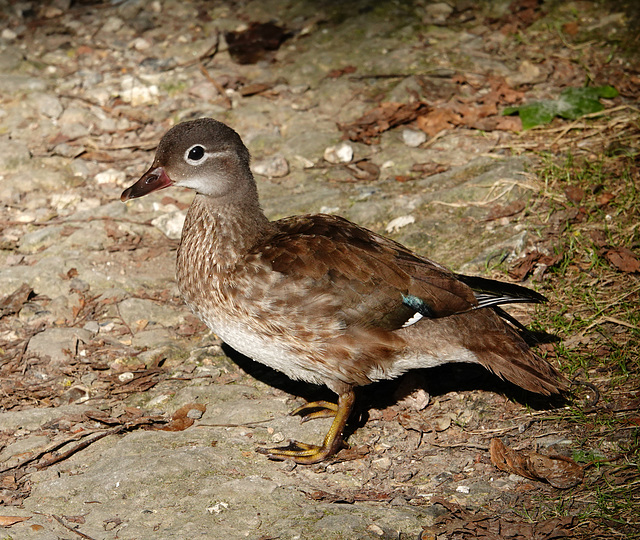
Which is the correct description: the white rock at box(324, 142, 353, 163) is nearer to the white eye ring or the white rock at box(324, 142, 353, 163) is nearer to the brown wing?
the white eye ring

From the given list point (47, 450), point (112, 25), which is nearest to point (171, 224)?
point (47, 450)

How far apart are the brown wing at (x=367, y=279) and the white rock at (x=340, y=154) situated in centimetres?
202

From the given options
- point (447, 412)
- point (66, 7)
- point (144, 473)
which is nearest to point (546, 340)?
point (447, 412)

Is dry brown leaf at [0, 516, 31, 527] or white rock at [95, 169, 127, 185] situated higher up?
white rock at [95, 169, 127, 185]

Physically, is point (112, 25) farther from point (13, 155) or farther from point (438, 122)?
point (438, 122)

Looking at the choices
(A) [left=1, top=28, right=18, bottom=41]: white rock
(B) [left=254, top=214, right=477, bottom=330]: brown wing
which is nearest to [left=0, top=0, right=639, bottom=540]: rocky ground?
(A) [left=1, top=28, right=18, bottom=41]: white rock

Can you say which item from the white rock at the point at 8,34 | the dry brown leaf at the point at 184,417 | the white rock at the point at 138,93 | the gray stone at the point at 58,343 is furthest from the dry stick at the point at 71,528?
the white rock at the point at 8,34

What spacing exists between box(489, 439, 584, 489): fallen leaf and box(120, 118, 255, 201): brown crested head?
1891mm

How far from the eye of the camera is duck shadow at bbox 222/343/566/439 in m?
3.94

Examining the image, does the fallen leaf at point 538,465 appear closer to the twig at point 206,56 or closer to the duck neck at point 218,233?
the duck neck at point 218,233

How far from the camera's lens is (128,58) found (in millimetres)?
6855

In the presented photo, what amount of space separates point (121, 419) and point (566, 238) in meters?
2.90

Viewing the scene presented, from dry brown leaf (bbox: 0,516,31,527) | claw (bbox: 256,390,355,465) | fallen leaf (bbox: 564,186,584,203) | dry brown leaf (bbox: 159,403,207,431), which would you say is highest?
dry brown leaf (bbox: 0,516,31,527)

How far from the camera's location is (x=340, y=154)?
5789mm
